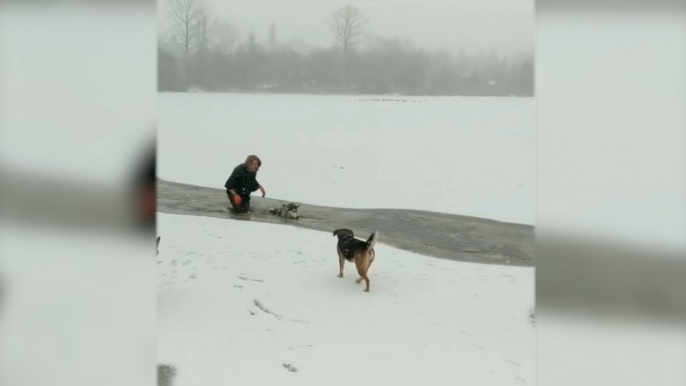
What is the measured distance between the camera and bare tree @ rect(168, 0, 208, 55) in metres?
1.70

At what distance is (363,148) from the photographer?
172cm

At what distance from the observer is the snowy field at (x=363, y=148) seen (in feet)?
5.50

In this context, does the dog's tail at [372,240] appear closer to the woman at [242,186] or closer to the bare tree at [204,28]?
the woman at [242,186]

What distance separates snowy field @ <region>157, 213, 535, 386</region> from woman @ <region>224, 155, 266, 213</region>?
0.06 m

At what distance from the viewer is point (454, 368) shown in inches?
64.6

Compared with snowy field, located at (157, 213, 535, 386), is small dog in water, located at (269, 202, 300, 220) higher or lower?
higher

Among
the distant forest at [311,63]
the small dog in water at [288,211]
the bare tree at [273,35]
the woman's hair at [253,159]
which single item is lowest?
the small dog in water at [288,211]

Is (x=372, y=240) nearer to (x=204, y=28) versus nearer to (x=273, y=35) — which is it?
(x=273, y=35)

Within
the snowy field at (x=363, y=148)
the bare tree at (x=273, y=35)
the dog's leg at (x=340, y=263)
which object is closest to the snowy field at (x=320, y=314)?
the dog's leg at (x=340, y=263)

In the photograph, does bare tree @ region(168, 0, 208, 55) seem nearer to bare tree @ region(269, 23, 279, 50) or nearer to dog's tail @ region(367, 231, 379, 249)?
bare tree @ region(269, 23, 279, 50)

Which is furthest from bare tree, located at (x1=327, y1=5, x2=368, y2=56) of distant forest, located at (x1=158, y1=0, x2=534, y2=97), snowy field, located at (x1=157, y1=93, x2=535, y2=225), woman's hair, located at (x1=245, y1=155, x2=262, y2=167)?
woman's hair, located at (x1=245, y1=155, x2=262, y2=167)

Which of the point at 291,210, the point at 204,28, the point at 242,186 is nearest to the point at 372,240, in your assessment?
the point at 291,210

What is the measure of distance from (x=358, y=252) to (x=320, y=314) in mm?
197

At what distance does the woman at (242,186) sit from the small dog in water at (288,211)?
0.21ft
